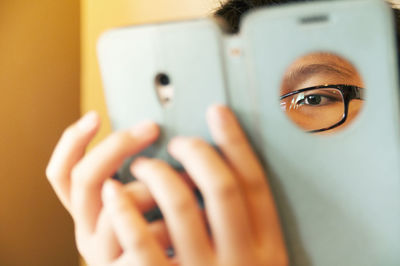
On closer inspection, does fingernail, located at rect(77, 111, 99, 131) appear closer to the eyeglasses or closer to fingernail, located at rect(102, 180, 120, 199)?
fingernail, located at rect(102, 180, 120, 199)

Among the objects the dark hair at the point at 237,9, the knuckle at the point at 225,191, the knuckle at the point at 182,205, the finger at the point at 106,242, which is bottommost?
the finger at the point at 106,242

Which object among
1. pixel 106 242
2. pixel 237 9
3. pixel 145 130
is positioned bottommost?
pixel 106 242

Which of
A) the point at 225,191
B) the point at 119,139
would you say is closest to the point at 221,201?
the point at 225,191

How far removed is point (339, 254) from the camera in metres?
0.30

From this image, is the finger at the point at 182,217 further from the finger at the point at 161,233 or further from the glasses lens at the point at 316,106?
the glasses lens at the point at 316,106

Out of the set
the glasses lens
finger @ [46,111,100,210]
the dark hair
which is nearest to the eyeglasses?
the glasses lens

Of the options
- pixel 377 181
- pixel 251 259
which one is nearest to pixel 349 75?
pixel 377 181

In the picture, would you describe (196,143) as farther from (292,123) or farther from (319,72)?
(319,72)

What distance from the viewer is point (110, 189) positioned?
28 cm

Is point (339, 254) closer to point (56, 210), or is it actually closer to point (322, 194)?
point (322, 194)

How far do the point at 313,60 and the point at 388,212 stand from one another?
300mm

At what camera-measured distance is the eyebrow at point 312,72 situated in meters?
0.52

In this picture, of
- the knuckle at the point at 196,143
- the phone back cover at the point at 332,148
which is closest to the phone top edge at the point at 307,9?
the phone back cover at the point at 332,148

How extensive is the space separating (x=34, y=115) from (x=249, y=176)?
0.46 m
